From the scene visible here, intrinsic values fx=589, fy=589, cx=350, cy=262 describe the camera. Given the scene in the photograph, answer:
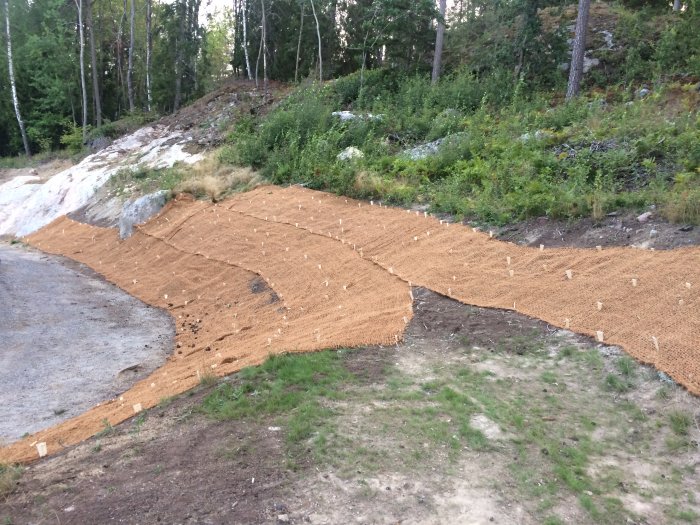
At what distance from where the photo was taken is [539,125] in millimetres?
12922

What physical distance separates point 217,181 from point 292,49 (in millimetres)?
16650

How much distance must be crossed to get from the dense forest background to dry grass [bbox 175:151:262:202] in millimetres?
5942

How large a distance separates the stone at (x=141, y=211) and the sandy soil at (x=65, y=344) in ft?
7.46

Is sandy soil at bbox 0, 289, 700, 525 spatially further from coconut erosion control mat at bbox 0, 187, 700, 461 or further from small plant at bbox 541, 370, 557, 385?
coconut erosion control mat at bbox 0, 187, 700, 461

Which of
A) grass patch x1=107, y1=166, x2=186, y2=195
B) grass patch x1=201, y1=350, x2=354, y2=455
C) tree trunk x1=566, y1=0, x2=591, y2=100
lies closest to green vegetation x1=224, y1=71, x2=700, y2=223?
tree trunk x1=566, y1=0, x2=591, y2=100

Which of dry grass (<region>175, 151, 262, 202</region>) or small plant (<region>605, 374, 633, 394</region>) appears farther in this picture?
dry grass (<region>175, 151, 262, 202</region>)

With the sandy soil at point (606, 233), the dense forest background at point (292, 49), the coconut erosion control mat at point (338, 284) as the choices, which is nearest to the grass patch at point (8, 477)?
the coconut erosion control mat at point (338, 284)

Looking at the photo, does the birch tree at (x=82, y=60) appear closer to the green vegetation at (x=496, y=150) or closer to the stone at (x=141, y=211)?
the green vegetation at (x=496, y=150)

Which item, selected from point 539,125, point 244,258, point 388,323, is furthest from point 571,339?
point 539,125

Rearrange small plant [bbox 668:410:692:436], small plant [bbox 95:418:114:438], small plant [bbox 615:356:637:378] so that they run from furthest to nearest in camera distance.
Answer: small plant [bbox 615:356:637:378] → small plant [bbox 95:418:114:438] → small plant [bbox 668:410:692:436]

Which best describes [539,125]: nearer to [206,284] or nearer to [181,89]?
[206,284]

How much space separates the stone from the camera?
1617 cm

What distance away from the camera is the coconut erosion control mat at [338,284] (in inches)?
223

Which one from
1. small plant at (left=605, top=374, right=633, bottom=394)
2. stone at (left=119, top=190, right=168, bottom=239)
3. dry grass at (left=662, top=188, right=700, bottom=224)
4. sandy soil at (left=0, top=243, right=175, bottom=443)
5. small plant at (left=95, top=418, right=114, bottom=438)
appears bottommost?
sandy soil at (left=0, top=243, right=175, bottom=443)
